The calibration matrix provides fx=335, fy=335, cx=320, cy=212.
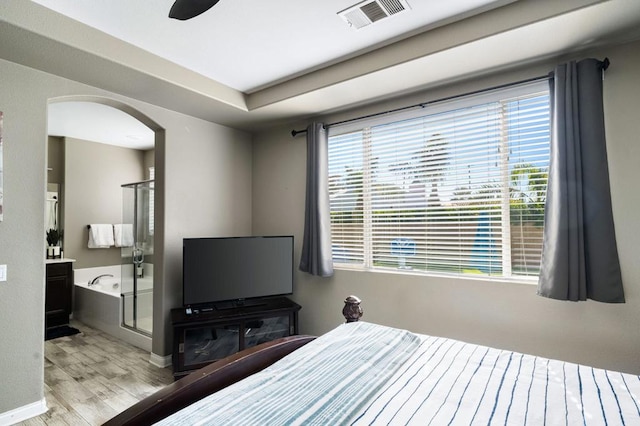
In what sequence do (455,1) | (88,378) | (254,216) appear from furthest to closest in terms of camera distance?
1. (254,216)
2. (88,378)
3. (455,1)

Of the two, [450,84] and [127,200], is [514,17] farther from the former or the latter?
[127,200]

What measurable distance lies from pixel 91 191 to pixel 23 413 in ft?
11.7

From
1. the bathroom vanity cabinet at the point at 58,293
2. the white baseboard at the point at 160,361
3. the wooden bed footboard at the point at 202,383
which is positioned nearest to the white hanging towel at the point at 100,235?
the bathroom vanity cabinet at the point at 58,293

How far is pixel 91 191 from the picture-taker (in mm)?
5105

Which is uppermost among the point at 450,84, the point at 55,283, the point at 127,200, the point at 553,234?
the point at 450,84

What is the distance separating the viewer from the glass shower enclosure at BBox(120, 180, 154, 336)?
3.69m

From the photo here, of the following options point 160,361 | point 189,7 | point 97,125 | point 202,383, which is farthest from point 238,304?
point 97,125

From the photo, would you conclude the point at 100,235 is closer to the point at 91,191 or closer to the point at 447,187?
the point at 91,191

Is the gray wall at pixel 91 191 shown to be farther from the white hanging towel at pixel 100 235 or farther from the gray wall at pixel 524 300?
the gray wall at pixel 524 300

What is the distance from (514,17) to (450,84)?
2.62ft

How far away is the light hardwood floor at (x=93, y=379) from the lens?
7.92 ft

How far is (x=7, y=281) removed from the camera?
7.49 feet

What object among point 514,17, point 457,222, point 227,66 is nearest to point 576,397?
point 457,222

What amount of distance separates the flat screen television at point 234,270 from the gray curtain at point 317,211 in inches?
8.1
